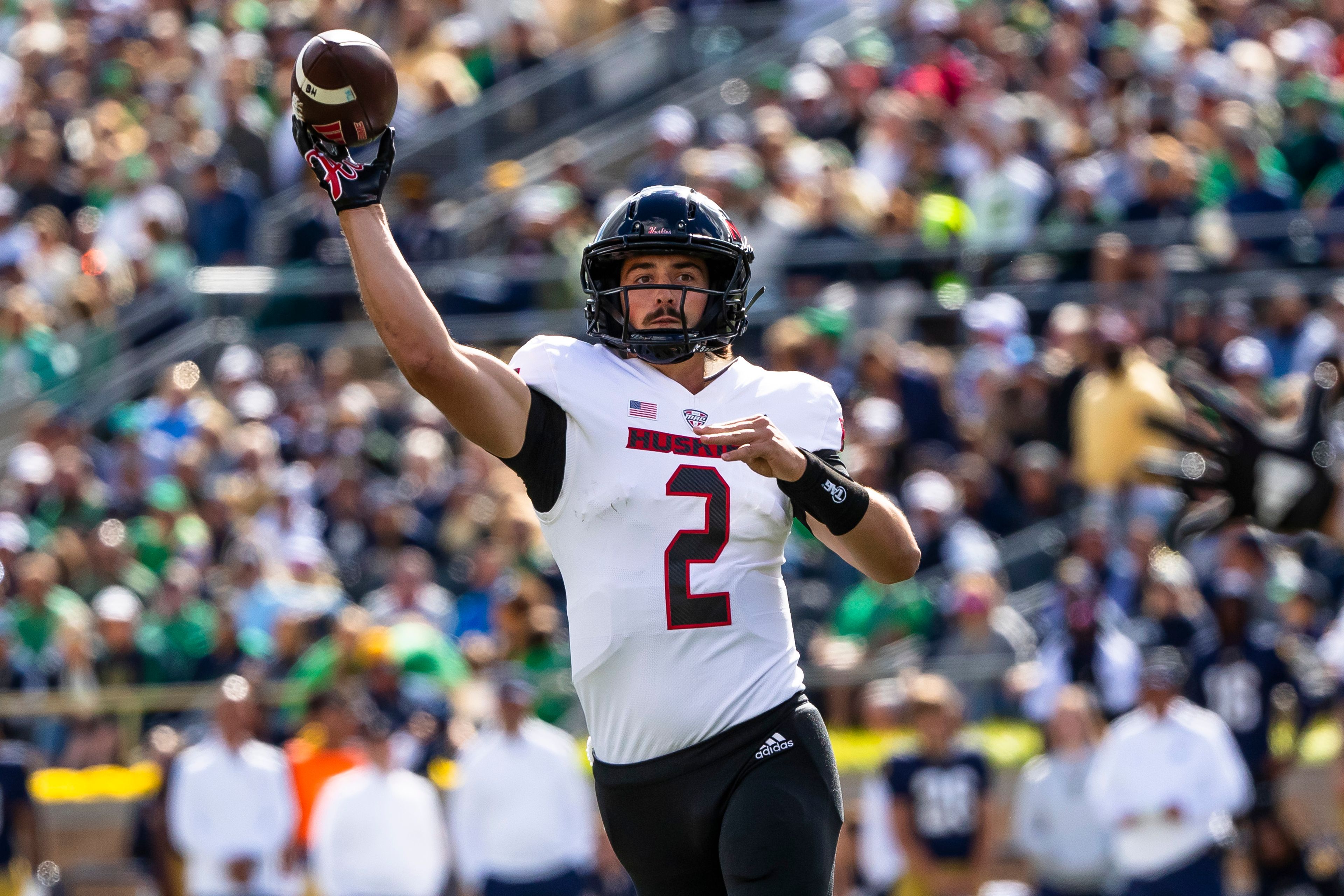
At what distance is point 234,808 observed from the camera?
1017 centimetres

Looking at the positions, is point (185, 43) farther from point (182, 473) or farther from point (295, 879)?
point (295, 879)

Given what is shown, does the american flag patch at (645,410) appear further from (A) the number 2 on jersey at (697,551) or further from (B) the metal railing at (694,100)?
(B) the metal railing at (694,100)

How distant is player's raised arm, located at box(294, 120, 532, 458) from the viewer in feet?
12.8

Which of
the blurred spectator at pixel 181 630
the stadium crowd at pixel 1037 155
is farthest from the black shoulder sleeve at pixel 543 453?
the stadium crowd at pixel 1037 155

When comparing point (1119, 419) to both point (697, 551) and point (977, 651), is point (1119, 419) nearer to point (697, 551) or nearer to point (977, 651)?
point (977, 651)

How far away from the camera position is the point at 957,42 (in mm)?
14258

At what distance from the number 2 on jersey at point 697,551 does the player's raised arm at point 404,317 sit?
1.25 feet

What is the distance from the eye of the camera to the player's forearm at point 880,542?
4.24 m

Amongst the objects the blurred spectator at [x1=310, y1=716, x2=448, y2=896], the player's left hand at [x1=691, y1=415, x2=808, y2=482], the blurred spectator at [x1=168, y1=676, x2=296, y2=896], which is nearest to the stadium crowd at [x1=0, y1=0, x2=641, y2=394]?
the blurred spectator at [x1=168, y1=676, x2=296, y2=896]

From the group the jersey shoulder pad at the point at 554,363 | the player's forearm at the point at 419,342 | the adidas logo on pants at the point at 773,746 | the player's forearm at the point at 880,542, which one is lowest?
the adidas logo on pants at the point at 773,746

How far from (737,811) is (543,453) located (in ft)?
2.65

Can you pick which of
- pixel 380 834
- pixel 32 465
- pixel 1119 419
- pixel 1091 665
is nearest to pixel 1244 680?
pixel 1091 665

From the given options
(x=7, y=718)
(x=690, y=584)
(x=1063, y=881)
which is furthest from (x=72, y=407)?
(x=690, y=584)

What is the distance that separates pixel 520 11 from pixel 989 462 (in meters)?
6.57
